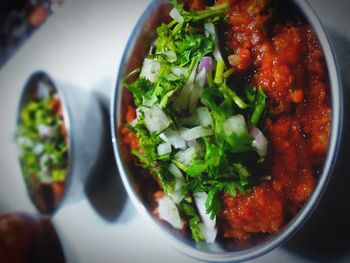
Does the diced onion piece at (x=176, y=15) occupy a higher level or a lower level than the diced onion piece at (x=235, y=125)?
higher

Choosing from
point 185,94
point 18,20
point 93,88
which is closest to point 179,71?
point 185,94

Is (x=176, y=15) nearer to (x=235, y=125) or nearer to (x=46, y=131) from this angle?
(x=235, y=125)

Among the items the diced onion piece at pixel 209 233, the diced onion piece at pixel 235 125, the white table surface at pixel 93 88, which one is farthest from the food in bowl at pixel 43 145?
the diced onion piece at pixel 235 125

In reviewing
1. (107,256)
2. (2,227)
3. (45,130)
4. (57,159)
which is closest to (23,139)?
(45,130)

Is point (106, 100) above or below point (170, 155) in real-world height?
below

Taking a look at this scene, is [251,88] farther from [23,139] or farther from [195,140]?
[23,139]

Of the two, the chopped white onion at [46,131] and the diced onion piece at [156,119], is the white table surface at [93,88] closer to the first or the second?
the chopped white onion at [46,131]

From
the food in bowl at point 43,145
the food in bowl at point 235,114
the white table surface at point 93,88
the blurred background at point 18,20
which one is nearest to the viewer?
the food in bowl at point 235,114
